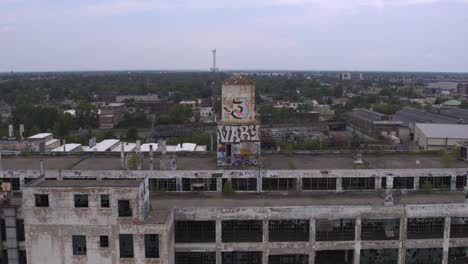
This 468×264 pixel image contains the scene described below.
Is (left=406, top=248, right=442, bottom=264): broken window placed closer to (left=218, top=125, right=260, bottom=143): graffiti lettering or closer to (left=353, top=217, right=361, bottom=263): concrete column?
(left=353, top=217, right=361, bottom=263): concrete column

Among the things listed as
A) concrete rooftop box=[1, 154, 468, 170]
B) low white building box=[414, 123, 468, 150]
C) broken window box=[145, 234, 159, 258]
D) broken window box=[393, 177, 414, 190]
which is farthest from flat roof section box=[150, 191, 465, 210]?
low white building box=[414, 123, 468, 150]

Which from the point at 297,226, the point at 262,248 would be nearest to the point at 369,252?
the point at 297,226

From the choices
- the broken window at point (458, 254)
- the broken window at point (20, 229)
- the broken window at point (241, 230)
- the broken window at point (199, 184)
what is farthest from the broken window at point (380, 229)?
the broken window at point (20, 229)

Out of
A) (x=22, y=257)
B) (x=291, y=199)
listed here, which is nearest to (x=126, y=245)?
(x=22, y=257)

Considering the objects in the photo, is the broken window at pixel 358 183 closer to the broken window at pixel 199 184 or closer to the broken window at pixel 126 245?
the broken window at pixel 199 184

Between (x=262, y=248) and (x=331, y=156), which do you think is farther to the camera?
(x=331, y=156)

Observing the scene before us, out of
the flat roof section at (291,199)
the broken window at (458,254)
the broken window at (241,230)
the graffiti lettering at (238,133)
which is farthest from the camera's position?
the graffiti lettering at (238,133)

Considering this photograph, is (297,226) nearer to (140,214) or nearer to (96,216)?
(140,214)
